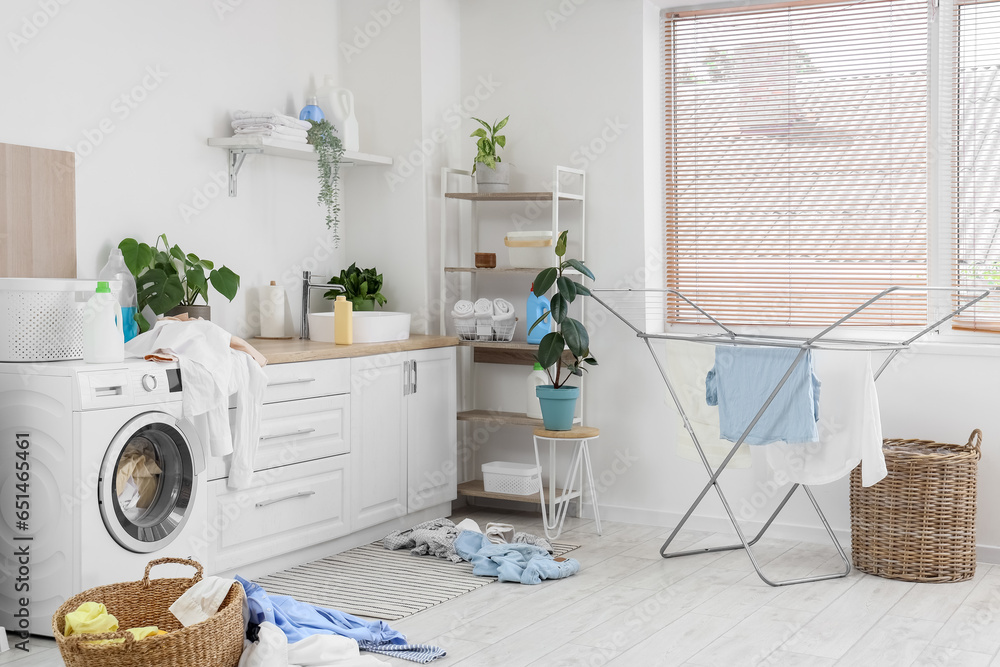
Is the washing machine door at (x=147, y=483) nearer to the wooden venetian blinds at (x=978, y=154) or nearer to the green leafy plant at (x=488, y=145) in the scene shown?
the green leafy plant at (x=488, y=145)

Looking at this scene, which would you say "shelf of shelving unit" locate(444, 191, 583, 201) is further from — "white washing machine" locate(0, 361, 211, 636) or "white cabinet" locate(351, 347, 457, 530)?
"white washing machine" locate(0, 361, 211, 636)

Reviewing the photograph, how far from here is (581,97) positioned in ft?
14.8

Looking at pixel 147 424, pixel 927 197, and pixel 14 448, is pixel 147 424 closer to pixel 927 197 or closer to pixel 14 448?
pixel 14 448

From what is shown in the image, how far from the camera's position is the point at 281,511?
354 centimetres

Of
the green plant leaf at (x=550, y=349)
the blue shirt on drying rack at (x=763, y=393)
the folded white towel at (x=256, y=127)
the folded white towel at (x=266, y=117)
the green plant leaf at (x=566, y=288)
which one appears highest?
the folded white towel at (x=266, y=117)

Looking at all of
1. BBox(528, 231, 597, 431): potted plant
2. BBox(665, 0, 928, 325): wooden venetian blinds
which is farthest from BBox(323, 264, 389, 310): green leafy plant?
BBox(665, 0, 928, 325): wooden venetian blinds

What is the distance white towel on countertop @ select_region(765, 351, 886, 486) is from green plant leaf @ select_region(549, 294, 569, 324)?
1.06 metres

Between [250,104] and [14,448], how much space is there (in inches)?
72.9

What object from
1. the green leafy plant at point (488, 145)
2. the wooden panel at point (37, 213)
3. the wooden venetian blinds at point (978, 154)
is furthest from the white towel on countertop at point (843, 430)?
the wooden panel at point (37, 213)

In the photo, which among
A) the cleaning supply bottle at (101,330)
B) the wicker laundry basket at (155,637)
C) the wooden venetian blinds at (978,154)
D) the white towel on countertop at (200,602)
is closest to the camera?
the wicker laundry basket at (155,637)

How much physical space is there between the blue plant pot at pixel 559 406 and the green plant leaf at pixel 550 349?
0.15 meters

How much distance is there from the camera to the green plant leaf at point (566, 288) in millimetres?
4020

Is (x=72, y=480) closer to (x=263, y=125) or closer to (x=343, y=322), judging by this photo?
(x=343, y=322)

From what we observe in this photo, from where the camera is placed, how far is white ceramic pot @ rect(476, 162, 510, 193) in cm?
444
